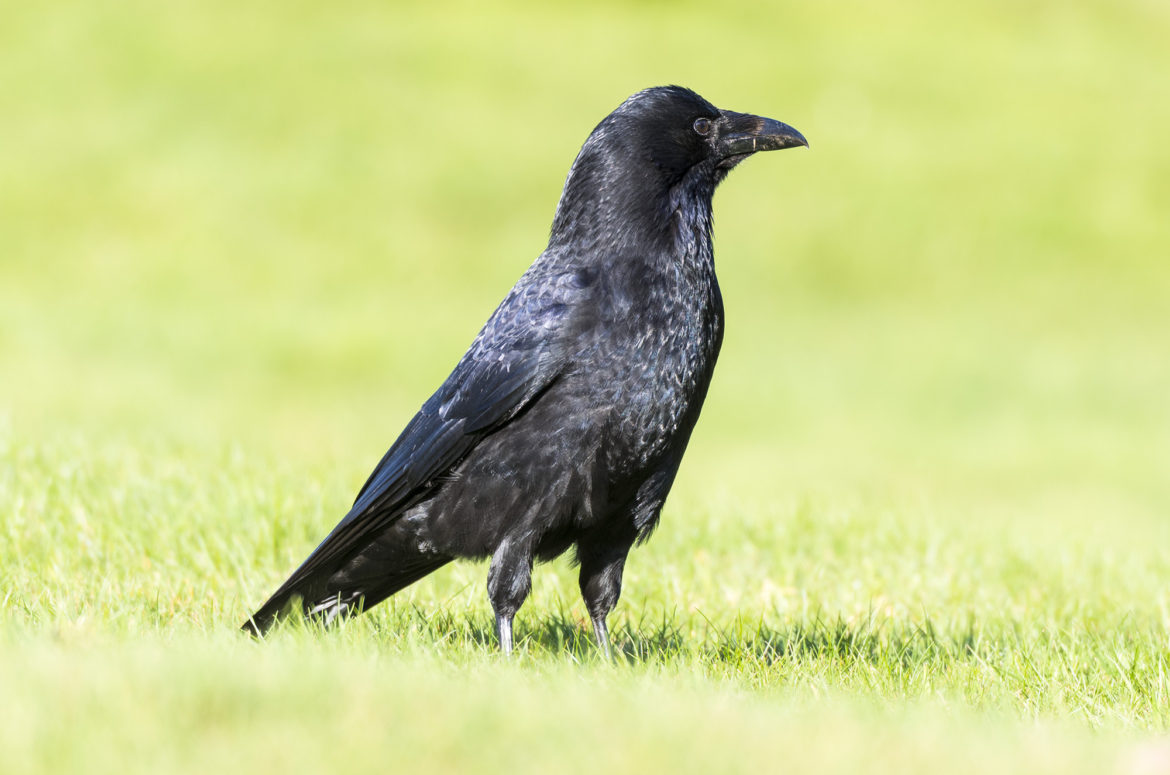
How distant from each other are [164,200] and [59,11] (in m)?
6.02

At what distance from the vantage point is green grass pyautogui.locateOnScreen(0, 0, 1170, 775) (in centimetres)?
282

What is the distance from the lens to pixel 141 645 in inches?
123

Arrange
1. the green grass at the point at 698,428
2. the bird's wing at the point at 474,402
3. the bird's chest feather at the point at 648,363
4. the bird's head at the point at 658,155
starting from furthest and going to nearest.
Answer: the bird's head at the point at 658,155 → the bird's wing at the point at 474,402 → the bird's chest feather at the point at 648,363 → the green grass at the point at 698,428

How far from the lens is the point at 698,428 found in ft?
47.6

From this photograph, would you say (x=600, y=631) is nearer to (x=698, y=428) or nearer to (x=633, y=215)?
(x=633, y=215)

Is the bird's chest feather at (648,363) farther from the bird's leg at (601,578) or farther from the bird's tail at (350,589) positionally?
the bird's tail at (350,589)

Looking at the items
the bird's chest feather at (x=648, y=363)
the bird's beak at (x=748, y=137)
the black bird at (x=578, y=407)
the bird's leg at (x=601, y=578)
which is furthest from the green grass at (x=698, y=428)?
the bird's beak at (x=748, y=137)

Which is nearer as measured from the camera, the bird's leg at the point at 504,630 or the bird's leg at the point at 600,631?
the bird's leg at the point at 504,630

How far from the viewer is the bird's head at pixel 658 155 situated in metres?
4.53

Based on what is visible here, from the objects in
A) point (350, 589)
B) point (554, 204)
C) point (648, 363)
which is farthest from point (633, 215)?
point (554, 204)

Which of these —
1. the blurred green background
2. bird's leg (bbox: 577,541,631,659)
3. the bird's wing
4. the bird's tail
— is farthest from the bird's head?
the blurred green background

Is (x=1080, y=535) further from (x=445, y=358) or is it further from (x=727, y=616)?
(x=445, y=358)

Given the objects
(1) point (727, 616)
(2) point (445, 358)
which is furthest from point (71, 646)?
(2) point (445, 358)

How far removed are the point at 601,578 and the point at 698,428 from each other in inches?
398
